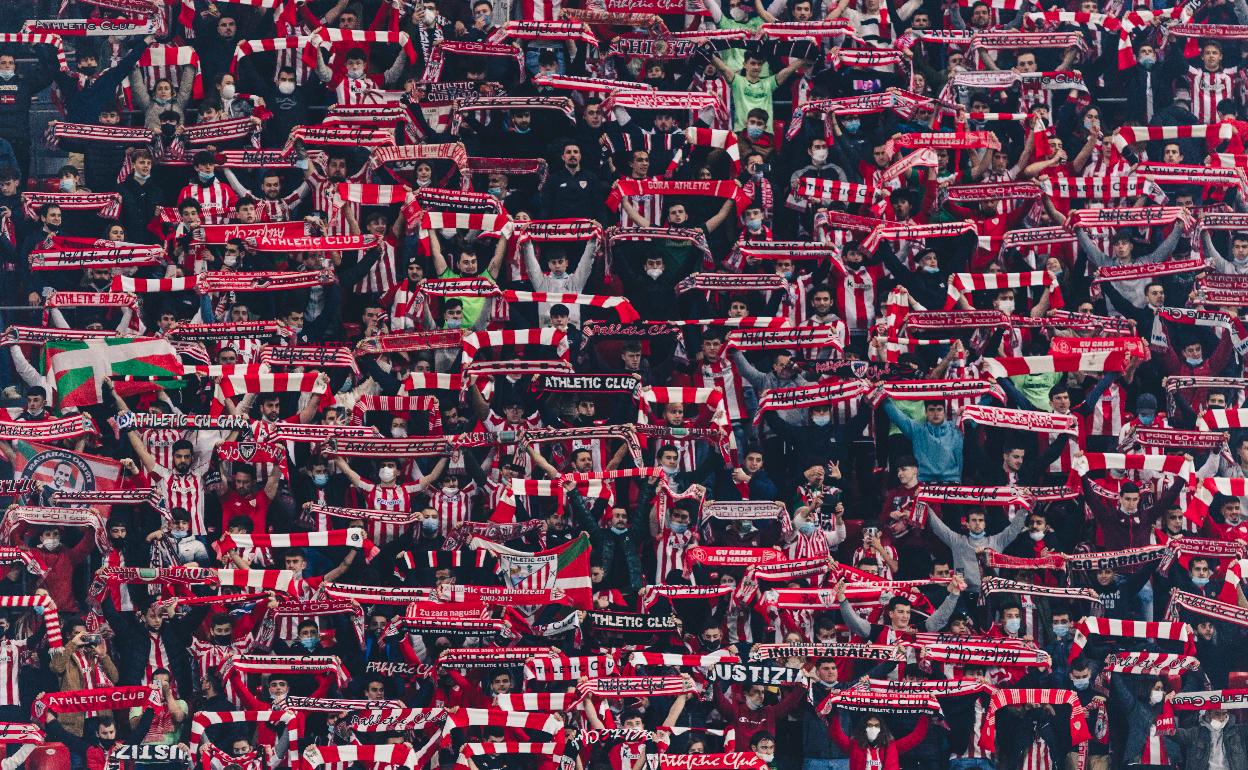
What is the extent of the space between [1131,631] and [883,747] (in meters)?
2.63

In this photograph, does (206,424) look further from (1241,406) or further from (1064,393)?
(1241,406)

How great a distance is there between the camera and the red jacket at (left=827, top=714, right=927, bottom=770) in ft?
78.8

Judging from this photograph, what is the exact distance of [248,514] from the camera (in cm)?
2528

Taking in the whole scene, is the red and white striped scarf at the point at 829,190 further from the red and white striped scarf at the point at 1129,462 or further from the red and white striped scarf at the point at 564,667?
the red and white striped scarf at the point at 564,667

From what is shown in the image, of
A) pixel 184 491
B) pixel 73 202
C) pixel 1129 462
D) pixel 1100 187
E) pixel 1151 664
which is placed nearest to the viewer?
pixel 1151 664

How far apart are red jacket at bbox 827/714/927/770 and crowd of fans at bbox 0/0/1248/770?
45 mm

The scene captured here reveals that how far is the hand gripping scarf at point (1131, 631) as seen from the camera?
24594 millimetres

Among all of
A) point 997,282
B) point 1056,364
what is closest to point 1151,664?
point 1056,364

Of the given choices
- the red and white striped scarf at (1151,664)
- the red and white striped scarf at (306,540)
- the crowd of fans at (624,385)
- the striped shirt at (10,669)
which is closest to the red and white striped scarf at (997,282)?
the crowd of fans at (624,385)

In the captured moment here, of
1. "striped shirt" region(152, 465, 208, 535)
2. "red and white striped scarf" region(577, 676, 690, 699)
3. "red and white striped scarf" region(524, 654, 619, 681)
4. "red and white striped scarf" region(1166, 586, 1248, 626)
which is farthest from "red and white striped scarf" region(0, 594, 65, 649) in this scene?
"red and white striped scarf" region(1166, 586, 1248, 626)

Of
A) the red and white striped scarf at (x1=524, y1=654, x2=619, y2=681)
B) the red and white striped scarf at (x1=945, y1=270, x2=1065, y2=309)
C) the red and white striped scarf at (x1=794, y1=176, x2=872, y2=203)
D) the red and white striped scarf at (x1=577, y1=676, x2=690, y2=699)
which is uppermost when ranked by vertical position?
the red and white striped scarf at (x1=794, y1=176, x2=872, y2=203)

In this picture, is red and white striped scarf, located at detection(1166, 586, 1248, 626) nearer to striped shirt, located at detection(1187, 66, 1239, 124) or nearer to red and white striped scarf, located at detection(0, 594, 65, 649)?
striped shirt, located at detection(1187, 66, 1239, 124)

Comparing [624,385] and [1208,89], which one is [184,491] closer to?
[624,385]

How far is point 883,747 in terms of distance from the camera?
2400 centimetres
